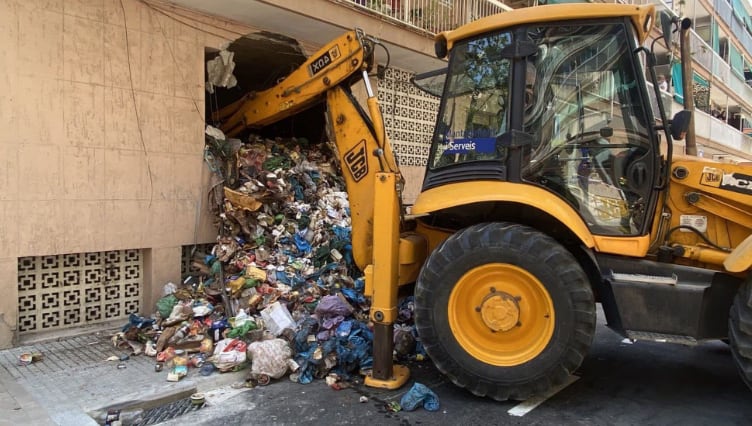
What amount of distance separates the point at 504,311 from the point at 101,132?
4.49m

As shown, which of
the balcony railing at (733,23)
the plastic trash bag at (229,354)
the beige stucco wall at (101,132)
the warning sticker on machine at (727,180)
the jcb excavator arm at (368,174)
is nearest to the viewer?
the warning sticker on machine at (727,180)

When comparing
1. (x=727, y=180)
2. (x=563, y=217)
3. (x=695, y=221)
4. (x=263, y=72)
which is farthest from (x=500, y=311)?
(x=263, y=72)

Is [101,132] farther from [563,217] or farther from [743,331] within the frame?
[743,331]

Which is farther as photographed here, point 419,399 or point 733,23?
point 733,23

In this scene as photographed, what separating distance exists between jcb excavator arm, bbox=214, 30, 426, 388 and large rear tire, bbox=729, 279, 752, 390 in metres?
2.26

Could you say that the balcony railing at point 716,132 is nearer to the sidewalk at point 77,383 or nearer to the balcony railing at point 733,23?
the balcony railing at point 733,23

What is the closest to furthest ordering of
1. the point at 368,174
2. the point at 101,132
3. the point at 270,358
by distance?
the point at 270,358 → the point at 368,174 → the point at 101,132

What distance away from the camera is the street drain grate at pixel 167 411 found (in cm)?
366

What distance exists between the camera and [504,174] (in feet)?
12.8

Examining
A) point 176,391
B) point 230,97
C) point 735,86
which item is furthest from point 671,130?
point 735,86

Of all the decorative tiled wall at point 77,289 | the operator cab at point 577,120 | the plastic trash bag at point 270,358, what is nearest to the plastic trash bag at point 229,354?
the plastic trash bag at point 270,358

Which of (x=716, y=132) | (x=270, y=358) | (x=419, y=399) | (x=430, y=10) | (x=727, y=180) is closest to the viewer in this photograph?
(x=727, y=180)

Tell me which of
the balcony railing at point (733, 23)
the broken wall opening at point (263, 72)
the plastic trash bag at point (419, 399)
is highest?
the balcony railing at point (733, 23)

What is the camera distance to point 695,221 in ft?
12.5
